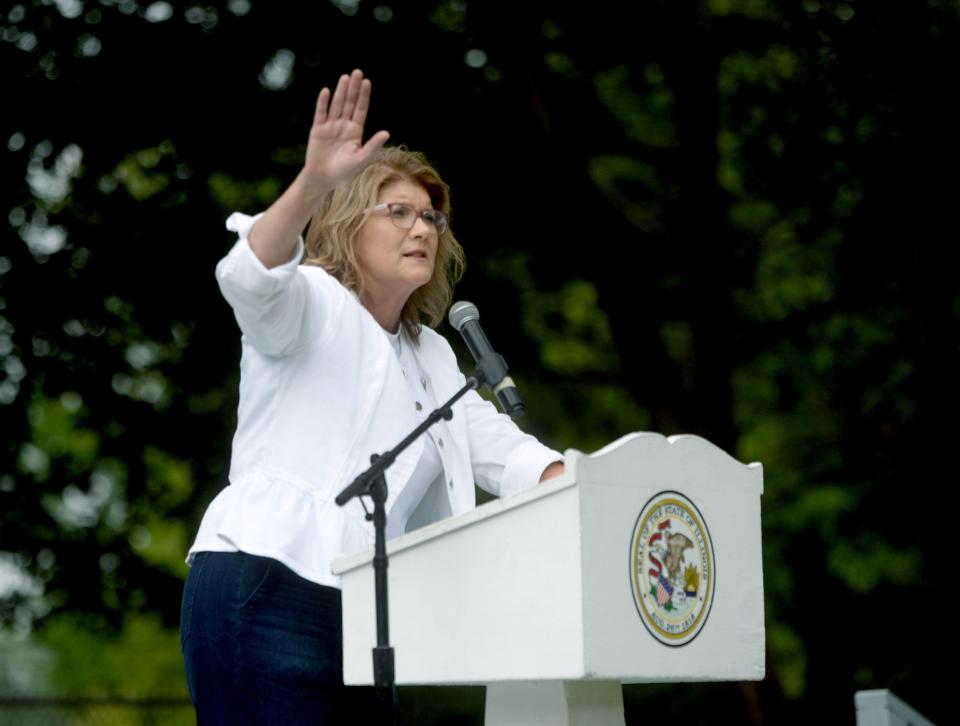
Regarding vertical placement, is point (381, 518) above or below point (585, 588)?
above

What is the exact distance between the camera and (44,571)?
793 cm

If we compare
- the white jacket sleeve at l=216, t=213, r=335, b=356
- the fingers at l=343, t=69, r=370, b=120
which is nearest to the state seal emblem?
the white jacket sleeve at l=216, t=213, r=335, b=356

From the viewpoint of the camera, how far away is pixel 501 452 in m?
3.39

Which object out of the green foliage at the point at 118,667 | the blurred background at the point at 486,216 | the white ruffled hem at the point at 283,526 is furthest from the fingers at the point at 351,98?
the green foliage at the point at 118,667

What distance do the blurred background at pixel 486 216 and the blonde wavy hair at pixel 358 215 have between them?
3.81 m

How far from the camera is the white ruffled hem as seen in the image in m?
2.89

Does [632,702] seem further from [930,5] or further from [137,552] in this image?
[930,5]

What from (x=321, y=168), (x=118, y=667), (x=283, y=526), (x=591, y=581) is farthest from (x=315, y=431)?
(x=118, y=667)

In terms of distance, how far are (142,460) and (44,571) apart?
2.60ft

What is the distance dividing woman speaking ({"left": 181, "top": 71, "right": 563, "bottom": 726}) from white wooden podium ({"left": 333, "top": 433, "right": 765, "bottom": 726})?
13 cm

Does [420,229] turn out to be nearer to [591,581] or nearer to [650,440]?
[650,440]

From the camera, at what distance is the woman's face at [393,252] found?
3166mm

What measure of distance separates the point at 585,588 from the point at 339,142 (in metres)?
0.92

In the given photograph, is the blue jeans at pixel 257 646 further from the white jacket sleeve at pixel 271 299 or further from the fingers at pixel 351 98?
the fingers at pixel 351 98
